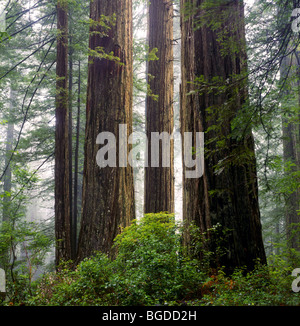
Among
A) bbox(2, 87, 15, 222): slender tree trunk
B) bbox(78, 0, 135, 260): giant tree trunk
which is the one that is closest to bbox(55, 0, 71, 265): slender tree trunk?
bbox(2, 87, 15, 222): slender tree trunk

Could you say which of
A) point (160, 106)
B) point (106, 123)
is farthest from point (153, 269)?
point (160, 106)

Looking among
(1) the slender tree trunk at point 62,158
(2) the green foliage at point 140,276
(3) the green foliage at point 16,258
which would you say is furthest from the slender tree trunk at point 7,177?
(2) the green foliage at point 140,276

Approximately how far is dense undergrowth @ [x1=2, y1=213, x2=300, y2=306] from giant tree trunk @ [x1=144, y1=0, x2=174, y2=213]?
16.3 ft

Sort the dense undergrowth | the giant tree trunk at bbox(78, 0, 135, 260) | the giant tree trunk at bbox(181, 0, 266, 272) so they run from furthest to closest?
1. the giant tree trunk at bbox(78, 0, 135, 260)
2. the giant tree trunk at bbox(181, 0, 266, 272)
3. the dense undergrowth

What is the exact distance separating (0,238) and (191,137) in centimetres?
474

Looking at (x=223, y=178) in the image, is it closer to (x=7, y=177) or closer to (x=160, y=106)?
(x=160, y=106)

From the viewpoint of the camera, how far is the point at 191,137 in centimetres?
495

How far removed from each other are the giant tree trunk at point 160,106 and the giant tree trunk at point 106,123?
286 cm

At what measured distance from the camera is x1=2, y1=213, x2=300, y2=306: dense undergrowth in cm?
325

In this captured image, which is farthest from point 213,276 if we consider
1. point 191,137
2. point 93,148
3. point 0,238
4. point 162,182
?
point 162,182

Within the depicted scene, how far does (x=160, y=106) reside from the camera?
1011cm

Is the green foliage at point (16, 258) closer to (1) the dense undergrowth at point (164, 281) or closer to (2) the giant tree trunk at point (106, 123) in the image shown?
(2) the giant tree trunk at point (106, 123)

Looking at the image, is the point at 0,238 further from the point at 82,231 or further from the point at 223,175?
the point at 223,175

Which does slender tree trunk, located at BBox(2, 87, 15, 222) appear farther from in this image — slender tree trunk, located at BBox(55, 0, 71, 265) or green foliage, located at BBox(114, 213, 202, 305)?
green foliage, located at BBox(114, 213, 202, 305)
